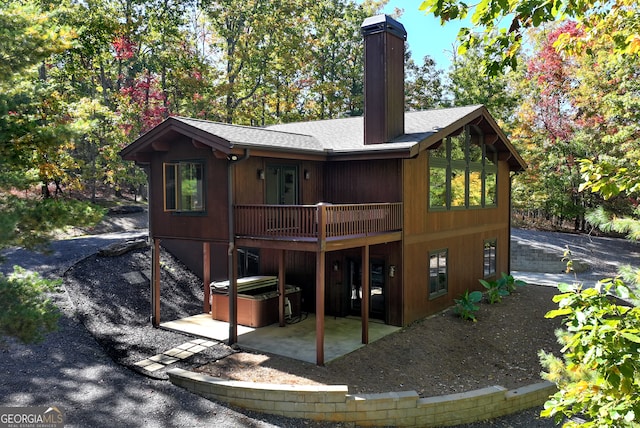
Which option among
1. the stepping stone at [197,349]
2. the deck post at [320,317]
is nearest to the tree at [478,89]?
the deck post at [320,317]

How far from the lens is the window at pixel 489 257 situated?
16656 millimetres

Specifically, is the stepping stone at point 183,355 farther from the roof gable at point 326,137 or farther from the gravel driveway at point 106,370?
the roof gable at point 326,137

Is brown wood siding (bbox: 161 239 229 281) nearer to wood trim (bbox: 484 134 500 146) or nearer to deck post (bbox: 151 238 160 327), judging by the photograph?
deck post (bbox: 151 238 160 327)

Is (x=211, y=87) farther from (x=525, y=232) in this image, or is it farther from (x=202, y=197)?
(x=525, y=232)

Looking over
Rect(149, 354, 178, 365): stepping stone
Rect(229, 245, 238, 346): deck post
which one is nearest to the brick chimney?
Rect(229, 245, 238, 346): deck post

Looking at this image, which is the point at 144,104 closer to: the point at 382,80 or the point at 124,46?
the point at 124,46

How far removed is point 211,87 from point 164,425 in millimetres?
21084

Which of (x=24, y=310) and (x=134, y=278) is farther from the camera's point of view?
(x=134, y=278)

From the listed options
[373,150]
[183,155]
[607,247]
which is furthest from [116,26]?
[607,247]

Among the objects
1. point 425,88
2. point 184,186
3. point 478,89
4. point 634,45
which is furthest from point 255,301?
point 425,88

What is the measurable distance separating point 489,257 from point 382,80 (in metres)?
7.96

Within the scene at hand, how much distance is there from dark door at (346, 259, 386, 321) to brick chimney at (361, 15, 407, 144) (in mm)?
3552

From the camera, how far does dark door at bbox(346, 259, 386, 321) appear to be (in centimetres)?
1291

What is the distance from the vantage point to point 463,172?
15047mm
